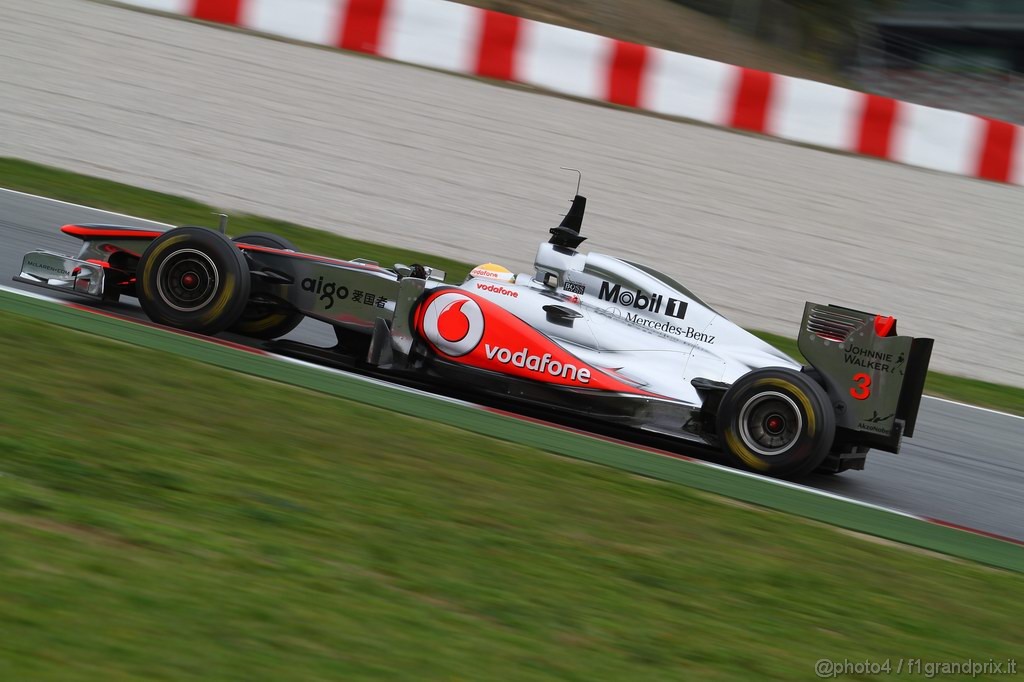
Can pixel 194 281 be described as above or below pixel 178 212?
below

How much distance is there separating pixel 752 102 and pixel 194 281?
8002 millimetres

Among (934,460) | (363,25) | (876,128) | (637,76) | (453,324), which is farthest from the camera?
(363,25)

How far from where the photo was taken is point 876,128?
1291cm

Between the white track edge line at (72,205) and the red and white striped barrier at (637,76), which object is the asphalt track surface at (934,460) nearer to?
the white track edge line at (72,205)

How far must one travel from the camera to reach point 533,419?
6.98 metres

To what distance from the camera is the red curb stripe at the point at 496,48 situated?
13.5 metres

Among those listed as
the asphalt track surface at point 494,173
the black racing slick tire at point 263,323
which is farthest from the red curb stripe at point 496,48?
the black racing slick tire at point 263,323

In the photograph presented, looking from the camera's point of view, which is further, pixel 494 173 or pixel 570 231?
pixel 494 173

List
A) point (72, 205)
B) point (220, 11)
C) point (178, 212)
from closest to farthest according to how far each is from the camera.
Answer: point (72, 205) → point (178, 212) → point (220, 11)

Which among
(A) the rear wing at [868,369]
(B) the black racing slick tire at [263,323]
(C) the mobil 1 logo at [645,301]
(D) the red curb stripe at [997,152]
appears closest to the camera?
(A) the rear wing at [868,369]

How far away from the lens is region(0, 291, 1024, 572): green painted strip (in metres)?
5.94

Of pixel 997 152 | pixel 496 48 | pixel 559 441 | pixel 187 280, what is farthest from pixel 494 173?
pixel 559 441

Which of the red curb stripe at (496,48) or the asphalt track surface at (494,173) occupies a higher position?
the red curb stripe at (496,48)

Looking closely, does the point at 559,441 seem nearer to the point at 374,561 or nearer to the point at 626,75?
the point at 374,561
